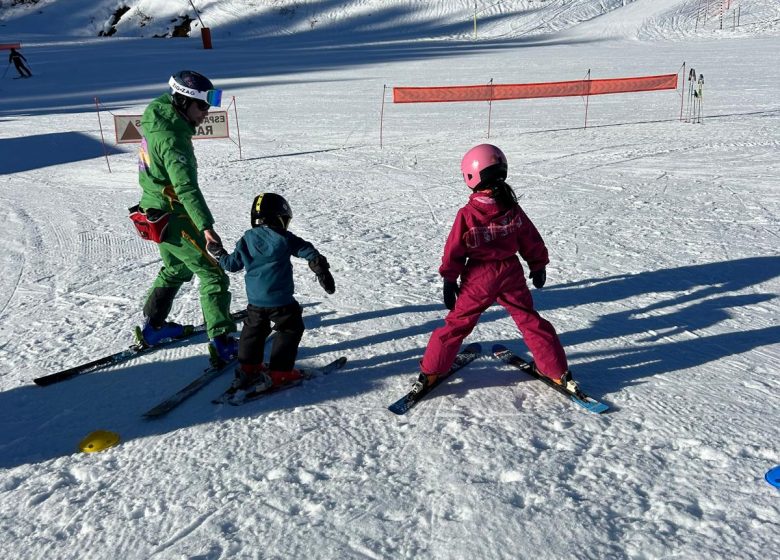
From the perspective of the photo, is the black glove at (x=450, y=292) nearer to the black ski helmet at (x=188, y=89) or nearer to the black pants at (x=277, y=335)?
the black pants at (x=277, y=335)

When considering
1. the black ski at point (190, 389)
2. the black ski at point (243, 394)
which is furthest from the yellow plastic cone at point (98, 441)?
the black ski at point (243, 394)

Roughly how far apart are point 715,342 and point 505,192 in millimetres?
2227

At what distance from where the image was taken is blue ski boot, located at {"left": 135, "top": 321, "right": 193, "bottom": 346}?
5102 millimetres

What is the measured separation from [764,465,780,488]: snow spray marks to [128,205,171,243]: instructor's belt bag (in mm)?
3849

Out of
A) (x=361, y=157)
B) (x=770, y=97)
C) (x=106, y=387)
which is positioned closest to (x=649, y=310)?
(x=106, y=387)

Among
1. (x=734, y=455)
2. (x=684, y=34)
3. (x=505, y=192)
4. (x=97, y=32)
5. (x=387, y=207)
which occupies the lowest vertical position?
(x=734, y=455)

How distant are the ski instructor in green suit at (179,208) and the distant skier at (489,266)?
4.92ft

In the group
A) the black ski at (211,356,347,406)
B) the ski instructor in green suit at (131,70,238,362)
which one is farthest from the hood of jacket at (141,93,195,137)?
the black ski at (211,356,347,406)

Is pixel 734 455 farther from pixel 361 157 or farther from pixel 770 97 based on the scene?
pixel 770 97

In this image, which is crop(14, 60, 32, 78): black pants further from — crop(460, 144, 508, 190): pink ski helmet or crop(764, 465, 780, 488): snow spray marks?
crop(764, 465, 780, 488): snow spray marks

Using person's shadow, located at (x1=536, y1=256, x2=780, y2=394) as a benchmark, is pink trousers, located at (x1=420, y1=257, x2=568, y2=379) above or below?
above

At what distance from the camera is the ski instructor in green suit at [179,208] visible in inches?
171

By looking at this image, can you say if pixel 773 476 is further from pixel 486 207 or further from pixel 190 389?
pixel 190 389

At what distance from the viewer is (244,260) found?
4.13 metres
